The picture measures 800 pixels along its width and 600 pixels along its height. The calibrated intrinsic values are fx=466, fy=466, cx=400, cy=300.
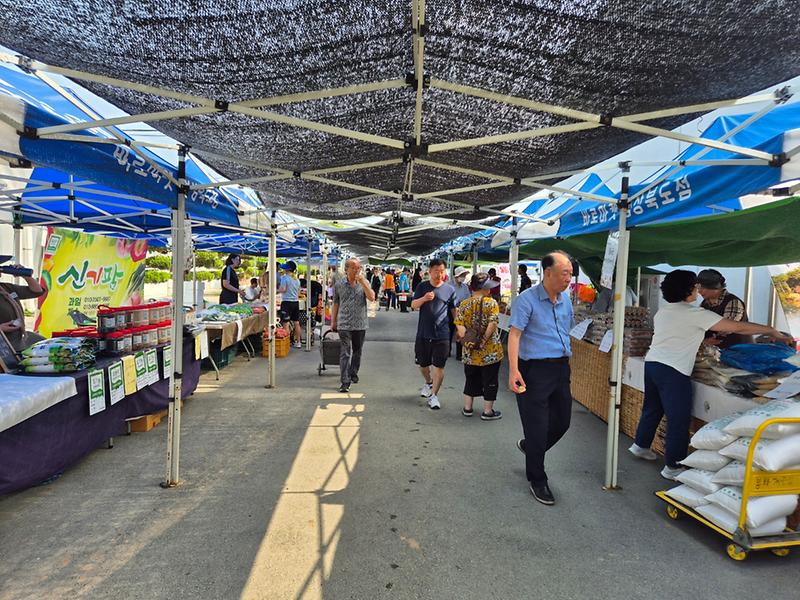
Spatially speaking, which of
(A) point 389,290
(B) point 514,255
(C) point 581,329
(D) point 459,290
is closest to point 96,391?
(C) point 581,329

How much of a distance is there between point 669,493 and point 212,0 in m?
4.11

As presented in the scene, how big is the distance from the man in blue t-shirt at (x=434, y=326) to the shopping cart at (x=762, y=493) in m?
3.53

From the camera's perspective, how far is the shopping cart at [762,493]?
2754 millimetres

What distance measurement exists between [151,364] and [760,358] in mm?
5696

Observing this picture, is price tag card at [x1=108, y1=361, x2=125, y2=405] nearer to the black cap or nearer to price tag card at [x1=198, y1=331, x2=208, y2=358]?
price tag card at [x1=198, y1=331, x2=208, y2=358]

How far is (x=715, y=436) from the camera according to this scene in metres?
3.16

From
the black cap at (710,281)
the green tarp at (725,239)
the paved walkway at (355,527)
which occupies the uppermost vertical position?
the green tarp at (725,239)

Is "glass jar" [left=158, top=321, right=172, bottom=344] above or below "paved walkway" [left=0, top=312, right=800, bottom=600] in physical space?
above

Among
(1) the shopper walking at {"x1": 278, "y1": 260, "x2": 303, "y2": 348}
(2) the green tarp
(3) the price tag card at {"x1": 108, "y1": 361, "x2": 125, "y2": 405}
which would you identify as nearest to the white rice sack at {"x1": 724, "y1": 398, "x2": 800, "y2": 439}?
(2) the green tarp

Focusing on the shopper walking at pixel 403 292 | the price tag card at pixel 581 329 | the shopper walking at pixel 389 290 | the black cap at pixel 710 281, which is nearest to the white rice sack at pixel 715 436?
the black cap at pixel 710 281

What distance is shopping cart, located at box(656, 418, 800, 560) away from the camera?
2.75 metres

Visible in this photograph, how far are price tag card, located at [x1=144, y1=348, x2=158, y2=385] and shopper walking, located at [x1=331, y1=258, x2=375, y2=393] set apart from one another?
241 centimetres

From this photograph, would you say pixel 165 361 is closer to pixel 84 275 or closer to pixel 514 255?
pixel 84 275

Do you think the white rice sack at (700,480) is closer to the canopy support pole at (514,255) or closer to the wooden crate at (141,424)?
the canopy support pole at (514,255)
